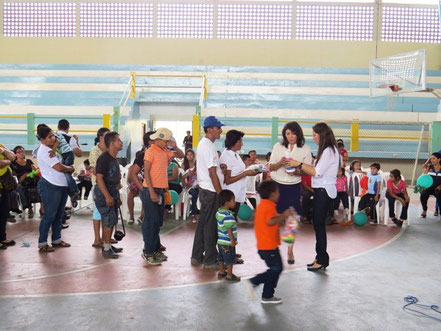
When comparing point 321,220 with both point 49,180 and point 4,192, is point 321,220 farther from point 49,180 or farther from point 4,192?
point 4,192

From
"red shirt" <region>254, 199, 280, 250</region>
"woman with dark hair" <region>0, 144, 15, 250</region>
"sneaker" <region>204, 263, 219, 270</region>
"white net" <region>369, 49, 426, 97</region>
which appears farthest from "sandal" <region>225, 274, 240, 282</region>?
"white net" <region>369, 49, 426, 97</region>

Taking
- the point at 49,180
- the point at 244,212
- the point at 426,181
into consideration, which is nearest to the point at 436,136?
the point at 426,181

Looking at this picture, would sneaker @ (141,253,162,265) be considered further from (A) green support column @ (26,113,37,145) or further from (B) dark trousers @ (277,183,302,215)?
(A) green support column @ (26,113,37,145)

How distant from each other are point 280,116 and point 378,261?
11206 millimetres

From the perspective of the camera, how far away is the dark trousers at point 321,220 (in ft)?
18.5

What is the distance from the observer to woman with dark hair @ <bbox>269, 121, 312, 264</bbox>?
225 inches

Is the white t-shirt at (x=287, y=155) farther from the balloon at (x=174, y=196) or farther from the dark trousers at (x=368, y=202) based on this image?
the dark trousers at (x=368, y=202)

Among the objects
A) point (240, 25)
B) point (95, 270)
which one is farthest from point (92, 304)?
point (240, 25)

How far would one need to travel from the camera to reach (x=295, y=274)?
5.51 m

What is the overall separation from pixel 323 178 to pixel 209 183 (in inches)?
48.6

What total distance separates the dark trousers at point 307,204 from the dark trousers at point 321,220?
3405 millimetres

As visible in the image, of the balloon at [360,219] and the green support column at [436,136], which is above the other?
the green support column at [436,136]

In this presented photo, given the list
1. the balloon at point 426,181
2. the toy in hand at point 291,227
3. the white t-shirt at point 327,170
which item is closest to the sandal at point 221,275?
the toy in hand at point 291,227

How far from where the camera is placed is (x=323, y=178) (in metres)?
5.62
